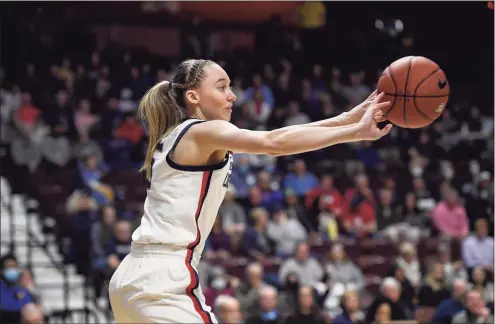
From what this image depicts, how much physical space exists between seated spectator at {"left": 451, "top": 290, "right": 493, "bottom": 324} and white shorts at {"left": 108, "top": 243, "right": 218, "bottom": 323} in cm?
634

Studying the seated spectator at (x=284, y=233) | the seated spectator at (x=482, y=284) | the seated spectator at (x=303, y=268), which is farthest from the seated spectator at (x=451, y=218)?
the seated spectator at (x=303, y=268)

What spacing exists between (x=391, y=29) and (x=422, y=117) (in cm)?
1292

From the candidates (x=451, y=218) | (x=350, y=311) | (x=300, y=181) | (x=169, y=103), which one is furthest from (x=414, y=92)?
(x=300, y=181)

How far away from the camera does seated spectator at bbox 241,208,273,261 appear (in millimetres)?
10828

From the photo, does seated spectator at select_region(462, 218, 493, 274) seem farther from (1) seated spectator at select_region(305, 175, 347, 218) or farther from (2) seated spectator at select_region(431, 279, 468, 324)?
(1) seated spectator at select_region(305, 175, 347, 218)

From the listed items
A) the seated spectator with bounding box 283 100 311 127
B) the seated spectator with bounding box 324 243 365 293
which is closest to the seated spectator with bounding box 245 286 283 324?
the seated spectator with bounding box 324 243 365 293

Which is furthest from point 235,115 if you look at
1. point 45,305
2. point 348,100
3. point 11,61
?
point 45,305

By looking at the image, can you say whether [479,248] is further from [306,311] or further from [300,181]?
[306,311]

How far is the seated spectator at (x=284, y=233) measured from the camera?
1115 centimetres

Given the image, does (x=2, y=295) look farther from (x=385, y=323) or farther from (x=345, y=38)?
(x=345, y=38)

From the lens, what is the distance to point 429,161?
1427 cm

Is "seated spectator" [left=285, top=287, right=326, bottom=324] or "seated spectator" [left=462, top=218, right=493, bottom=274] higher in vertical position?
"seated spectator" [left=462, top=218, right=493, bottom=274]

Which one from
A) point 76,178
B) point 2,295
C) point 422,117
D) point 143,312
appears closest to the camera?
point 143,312

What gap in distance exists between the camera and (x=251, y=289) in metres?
9.77
